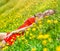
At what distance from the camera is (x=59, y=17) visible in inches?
363

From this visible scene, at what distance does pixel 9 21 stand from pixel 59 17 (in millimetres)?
3811

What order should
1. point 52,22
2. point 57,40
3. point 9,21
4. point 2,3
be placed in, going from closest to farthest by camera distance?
point 57,40, point 52,22, point 9,21, point 2,3

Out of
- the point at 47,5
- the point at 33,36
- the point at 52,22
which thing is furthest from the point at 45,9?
the point at 33,36

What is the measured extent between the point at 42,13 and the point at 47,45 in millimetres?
4068

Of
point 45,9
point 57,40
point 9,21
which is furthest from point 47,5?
point 57,40

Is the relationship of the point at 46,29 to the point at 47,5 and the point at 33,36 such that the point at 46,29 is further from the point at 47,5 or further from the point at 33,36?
the point at 47,5

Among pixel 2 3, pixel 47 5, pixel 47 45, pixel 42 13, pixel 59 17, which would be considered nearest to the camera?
pixel 47 45

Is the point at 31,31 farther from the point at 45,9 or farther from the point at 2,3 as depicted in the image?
the point at 2,3

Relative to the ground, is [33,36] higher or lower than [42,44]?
higher

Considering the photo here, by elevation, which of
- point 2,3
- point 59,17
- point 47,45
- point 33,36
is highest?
point 2,3

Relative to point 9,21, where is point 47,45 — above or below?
below

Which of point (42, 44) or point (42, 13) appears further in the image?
point (42, 13)

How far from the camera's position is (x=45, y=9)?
10875 mm

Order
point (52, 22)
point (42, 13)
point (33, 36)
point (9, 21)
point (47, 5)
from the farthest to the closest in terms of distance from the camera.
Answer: point (9, 21) → point (47, 5) → point (42, 13) → point (52, 22) → point (33, 36)
